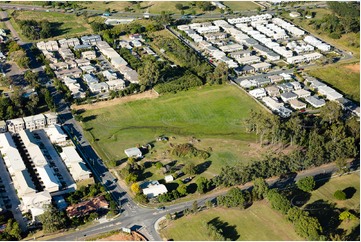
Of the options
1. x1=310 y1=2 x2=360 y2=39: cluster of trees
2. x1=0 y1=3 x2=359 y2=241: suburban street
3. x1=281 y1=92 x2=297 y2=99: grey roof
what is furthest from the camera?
x1=310 y1=2 x2=360 y2=39: cluster of trees

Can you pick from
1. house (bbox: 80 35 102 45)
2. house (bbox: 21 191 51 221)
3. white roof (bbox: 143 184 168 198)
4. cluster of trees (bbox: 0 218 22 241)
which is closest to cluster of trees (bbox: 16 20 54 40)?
house (bbox: 80 35 102 45)

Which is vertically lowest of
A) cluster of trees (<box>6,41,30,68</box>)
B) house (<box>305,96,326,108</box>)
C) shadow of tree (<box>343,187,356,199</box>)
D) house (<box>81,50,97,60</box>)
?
shadow of tree (<box>343,187,356,199</box>)

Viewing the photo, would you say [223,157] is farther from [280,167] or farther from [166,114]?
[166,114]

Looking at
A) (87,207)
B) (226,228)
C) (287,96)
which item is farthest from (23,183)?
(287,96)

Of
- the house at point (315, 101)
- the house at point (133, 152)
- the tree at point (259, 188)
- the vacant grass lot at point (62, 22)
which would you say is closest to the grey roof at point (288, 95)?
the house at point (315, 101)

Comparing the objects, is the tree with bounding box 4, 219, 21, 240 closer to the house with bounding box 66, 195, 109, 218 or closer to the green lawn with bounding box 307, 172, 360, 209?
the house with bounding box 66, 195, 109, 218

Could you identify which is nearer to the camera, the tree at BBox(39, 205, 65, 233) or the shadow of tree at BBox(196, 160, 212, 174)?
the tree at BBox(39, 205, 65, 233)

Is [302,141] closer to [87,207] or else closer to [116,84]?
[87,207]
